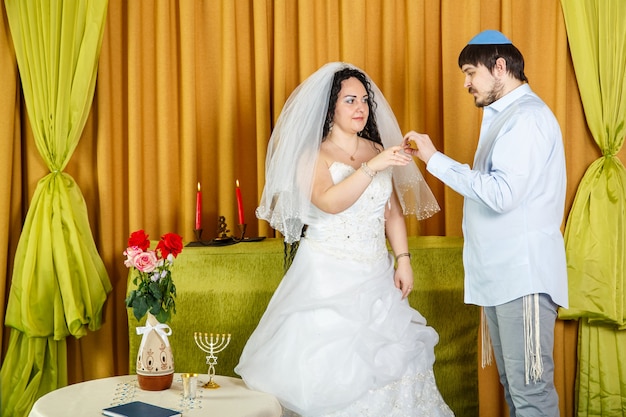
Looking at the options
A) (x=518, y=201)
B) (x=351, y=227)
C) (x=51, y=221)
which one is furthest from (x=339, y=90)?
(x=51, y=221)

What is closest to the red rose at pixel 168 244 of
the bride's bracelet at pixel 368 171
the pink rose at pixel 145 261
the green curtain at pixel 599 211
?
the pink rose at pixel 145 261

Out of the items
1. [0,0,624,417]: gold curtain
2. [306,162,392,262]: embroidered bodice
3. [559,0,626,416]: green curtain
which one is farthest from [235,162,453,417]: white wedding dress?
[559,0,626,416]: green curtain

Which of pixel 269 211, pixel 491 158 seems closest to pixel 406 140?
pixel 491 158

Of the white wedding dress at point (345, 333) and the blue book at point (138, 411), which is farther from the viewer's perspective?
the white wedding dress at point (345, 333)

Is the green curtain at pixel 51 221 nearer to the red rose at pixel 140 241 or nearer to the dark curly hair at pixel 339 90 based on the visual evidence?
the red rose at pixel 140 241

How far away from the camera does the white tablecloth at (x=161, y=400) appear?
238 cm

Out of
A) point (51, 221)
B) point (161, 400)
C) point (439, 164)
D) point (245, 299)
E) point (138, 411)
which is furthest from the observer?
point (51, 221)

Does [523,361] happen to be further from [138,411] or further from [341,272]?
[138,411]

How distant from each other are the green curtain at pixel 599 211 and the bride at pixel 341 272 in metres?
0.85

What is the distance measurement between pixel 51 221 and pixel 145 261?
0.93 meters

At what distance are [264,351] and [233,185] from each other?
3.43 ft

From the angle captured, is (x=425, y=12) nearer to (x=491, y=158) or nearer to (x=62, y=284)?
(x=491, y=158)

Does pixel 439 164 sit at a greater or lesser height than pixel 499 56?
lesser

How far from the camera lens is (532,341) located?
2.50 metres
